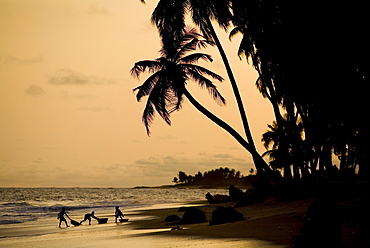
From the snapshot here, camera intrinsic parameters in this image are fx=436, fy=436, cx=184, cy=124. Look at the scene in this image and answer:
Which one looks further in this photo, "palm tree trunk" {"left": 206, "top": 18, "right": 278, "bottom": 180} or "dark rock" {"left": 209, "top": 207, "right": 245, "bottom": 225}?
"palm tree trunk" {"left": 206, "top": 18, "right": 278, "bottom": 180}

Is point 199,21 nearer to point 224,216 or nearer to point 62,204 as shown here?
→ point 224,216

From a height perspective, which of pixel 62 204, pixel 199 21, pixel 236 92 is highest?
pixel 199 21

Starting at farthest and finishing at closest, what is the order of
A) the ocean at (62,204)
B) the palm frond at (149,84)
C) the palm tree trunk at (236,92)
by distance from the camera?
1. the ocean at (62,204)
2. the palm frond at (149,84)
3. the palm tree trunk at (236,92)

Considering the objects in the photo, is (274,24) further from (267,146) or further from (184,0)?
(267,146)

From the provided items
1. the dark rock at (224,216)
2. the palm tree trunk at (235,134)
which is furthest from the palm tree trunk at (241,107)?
the dark rock at (224,216)

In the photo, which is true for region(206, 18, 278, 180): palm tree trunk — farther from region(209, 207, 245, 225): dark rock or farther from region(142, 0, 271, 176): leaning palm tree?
region(209, 207, 245, 225): dark rock

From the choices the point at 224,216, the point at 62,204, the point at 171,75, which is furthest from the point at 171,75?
the point at 62,204

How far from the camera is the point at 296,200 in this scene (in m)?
20.7

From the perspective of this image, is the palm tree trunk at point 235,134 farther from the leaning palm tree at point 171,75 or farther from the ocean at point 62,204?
the ocean at point 62,204

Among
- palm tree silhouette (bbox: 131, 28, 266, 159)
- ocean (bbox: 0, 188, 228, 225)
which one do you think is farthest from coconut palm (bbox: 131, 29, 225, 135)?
ocean (bbox: 0, 188, 228, 225)

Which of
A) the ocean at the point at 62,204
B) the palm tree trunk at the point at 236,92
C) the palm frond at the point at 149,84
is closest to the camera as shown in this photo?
the palm tree trunk at the point at 236,92

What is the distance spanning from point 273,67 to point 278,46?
66.8 inches

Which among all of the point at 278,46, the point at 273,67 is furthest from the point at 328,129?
the point at 278,46

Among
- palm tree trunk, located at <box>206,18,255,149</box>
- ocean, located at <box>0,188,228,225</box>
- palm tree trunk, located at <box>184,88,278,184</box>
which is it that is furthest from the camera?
ocean, located at <box>0,188,228,225</box>
